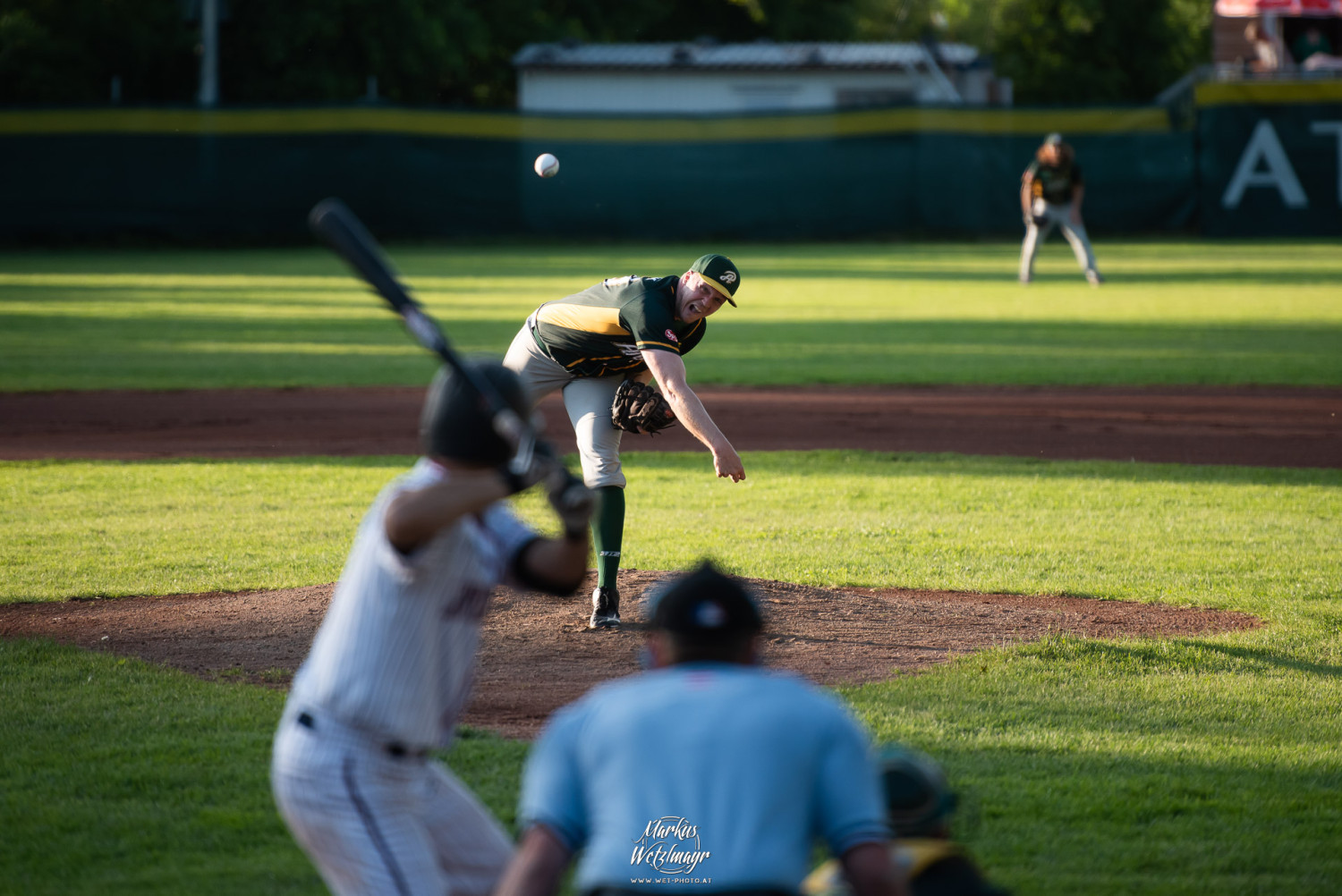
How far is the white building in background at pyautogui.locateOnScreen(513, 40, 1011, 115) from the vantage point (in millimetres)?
40438

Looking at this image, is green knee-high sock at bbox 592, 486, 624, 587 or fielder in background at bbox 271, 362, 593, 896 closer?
fielder in background at bbox 271, 362, 593, 896

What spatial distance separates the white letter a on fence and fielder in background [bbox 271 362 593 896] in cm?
3144

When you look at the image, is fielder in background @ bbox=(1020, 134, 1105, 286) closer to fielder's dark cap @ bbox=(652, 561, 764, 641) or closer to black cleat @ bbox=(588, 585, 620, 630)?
black cleat @ bbox=(588, 585, 620, 630)

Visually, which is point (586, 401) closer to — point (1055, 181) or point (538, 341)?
point (538, 341)

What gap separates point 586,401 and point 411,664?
4.05m

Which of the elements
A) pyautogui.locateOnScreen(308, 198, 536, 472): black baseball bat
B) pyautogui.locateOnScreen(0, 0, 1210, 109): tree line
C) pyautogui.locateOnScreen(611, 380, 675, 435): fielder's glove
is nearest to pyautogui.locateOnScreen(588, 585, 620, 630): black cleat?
pyautogui.locateOnScreen(611, 380, 675, 435): fielder's glove

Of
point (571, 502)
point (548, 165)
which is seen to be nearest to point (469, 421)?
point (571, 502)

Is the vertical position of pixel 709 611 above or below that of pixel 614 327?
above

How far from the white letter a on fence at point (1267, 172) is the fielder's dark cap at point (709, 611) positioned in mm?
31659

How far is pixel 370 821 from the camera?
284cm

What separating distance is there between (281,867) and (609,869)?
6.63ft

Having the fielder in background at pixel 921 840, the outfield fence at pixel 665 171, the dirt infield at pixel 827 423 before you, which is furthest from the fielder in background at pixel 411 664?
the outfield fence at pixel 665 171

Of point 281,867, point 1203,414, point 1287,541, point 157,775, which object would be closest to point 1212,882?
point 281,867

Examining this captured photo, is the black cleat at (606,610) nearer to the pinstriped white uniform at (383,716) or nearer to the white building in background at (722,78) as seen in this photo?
the pinstriped white uniform at (383,716)
